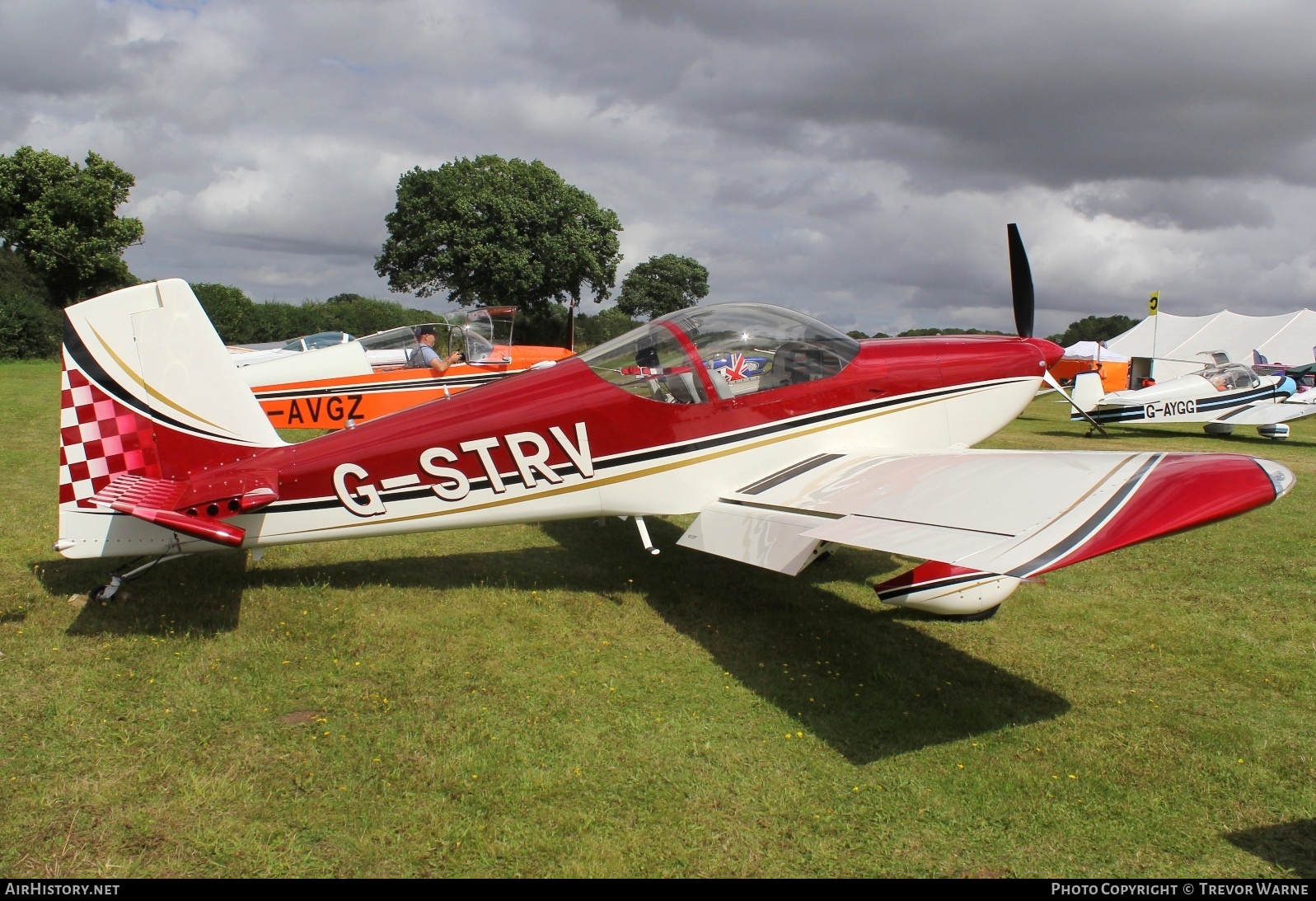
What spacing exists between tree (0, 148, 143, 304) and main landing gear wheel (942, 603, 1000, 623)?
35588 mm

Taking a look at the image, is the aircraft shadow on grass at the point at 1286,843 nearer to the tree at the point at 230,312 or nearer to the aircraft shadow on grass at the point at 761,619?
the aircraft shadow on grass at the point at 761,619

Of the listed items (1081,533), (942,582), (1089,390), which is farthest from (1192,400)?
(1081,533)

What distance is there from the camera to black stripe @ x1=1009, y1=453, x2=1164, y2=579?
2.94 metres

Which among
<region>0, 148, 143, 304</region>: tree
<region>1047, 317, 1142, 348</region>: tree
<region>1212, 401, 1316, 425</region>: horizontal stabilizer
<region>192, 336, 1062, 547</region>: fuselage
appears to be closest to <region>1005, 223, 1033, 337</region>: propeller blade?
<region>192, 336, 1062, 547</region>: fuselage

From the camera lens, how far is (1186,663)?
4305 mm

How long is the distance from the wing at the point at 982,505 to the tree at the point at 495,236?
3431 centimetres

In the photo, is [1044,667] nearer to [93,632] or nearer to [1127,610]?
[1127,610]

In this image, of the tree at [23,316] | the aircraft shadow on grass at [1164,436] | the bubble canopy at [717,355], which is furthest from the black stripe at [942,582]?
the tree at [23,316]

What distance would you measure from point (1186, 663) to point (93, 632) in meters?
5.84

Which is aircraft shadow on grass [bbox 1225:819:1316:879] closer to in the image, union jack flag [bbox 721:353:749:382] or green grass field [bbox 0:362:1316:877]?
green grass field [bbox 0:362:1316:877]

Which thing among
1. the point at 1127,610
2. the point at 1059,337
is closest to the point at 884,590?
the point at 1127,610

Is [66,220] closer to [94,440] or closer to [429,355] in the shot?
[429,355]

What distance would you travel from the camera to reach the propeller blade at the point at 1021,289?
709cm

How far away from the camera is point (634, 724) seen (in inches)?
139
